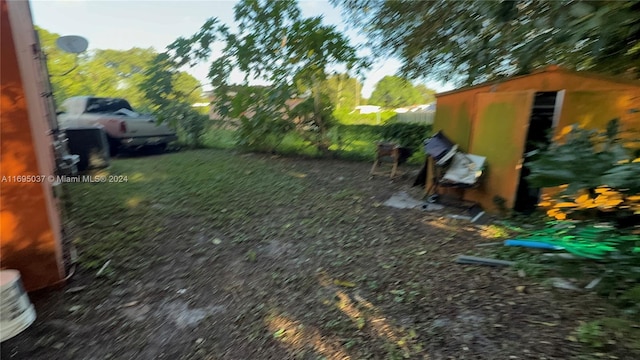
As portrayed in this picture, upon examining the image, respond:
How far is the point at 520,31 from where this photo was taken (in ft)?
7.15

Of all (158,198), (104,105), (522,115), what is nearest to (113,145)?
(104,105)

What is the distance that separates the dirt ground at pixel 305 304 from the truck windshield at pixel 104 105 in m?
6.47

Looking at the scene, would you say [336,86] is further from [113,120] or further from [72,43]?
[72,43]

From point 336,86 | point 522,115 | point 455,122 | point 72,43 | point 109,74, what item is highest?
point 109,74

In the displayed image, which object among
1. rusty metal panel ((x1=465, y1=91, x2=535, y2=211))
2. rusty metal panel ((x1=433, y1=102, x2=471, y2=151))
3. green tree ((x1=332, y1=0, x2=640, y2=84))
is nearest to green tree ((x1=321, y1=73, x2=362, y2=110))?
rusty metal panel ((x1=433, y1=102, x2=471, y2=151))

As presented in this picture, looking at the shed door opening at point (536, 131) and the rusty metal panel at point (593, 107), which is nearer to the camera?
the rusty metal panel at point (593, 107)

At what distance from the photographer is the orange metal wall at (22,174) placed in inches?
90.1

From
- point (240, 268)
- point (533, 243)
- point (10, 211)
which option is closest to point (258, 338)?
point (240, 268)

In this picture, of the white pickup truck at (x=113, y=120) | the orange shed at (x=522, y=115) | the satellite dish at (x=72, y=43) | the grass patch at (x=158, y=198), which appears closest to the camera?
the grass patch at (x=158, y=198)

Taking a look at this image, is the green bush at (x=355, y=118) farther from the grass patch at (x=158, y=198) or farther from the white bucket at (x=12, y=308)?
the white bucket at (x=12, y=308)

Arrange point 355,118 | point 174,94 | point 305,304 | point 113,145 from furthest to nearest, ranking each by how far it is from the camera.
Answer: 1. point 355,118
2. point 174,94
3. point 113,145
4. point 305,304

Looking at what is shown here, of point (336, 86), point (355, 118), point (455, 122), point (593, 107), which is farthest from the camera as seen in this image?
point (355, 118)

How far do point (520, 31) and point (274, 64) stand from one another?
27.6 ft

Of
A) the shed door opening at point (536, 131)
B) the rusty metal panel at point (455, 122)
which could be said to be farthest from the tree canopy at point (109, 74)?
the shed door opening at point (536, 131)
